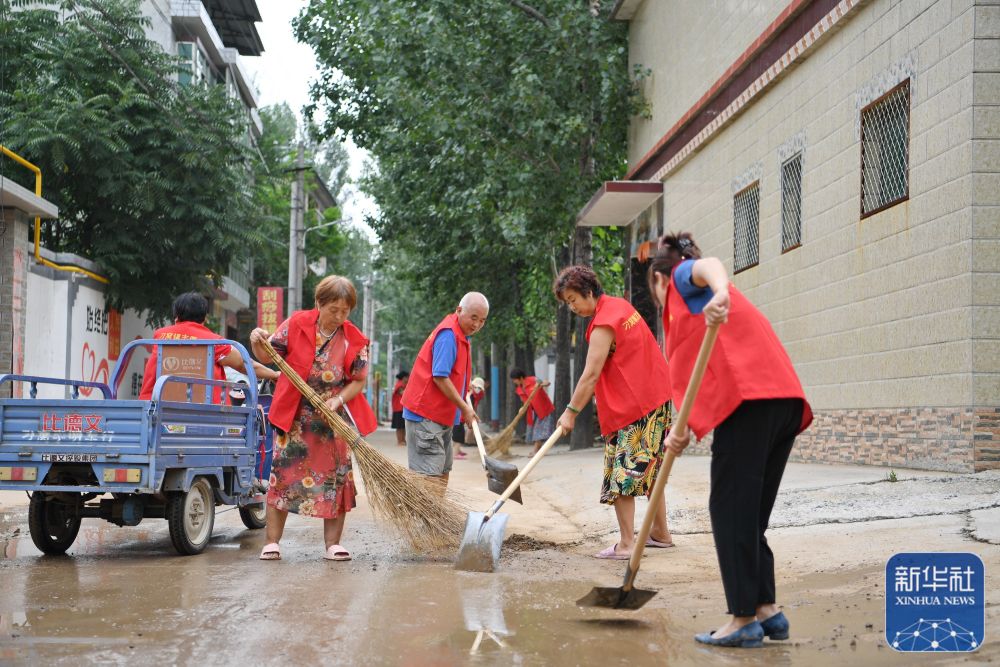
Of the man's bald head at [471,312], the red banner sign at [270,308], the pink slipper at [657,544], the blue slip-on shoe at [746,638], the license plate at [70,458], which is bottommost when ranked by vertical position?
the pink slipper at [657,544]

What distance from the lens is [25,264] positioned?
640 inches

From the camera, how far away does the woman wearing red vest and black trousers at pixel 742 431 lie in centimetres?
432

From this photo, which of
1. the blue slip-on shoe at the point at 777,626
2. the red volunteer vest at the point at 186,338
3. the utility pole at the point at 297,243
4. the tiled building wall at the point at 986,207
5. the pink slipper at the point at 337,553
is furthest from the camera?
the utility pole at the point at 297,243

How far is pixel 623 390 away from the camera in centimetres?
695

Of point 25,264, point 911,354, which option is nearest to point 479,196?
point 25,264

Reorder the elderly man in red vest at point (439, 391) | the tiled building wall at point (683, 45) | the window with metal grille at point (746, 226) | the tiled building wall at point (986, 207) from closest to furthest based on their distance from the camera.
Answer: the elderly man in red vest at point (439, 391) < the tiled building wall at point (986, 207) < the window with metal grille at point (746, 226) < the tiled building wall at point (683, 45)

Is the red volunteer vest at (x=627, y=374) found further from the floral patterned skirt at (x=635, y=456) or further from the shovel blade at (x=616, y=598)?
the shovel blade at (x=616, y=598)

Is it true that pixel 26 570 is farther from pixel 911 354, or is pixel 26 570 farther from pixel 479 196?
pixel 479 196

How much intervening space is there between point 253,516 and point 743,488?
5.49 m

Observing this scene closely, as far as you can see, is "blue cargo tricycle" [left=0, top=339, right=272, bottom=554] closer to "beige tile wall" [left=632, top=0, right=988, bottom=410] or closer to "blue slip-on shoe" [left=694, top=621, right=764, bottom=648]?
"blue slip-on shoe" [left=694, top=621, right=764, bottom=648]

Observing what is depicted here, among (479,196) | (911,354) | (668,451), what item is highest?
(479,196)

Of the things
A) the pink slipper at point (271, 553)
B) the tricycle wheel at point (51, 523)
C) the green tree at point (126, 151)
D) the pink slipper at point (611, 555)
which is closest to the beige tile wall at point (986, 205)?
the pink slipper at point (611, 555)

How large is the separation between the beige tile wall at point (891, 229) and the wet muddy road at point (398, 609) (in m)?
2.11

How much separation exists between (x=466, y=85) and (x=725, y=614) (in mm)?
15069
